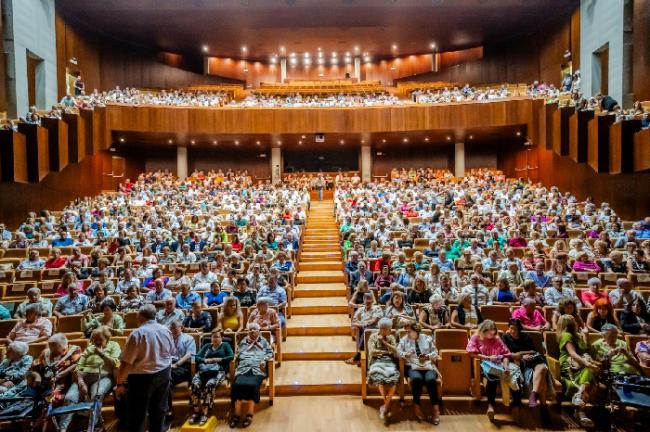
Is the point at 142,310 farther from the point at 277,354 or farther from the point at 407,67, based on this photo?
the point at 407,67

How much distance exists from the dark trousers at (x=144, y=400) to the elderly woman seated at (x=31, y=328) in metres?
1.81

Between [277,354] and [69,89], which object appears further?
[69,89]

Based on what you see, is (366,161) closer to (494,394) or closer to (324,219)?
(324,219)

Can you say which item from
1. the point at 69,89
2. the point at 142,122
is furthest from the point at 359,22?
the point at 69,89

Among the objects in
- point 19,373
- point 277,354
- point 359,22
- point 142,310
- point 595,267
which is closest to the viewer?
point 142,310

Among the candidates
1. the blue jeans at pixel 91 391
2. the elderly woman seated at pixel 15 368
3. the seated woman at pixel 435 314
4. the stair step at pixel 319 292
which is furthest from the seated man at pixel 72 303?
the seated woman at pixel 435 314

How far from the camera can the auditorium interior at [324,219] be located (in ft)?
12.9

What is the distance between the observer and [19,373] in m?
3.84

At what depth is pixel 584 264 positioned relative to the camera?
597 cm

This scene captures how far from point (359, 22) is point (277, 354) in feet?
45.5

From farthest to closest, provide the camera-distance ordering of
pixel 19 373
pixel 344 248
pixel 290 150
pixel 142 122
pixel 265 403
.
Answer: pixel 290 150, pixel 142 122, pixel 344 248, pixel 265 403, pixel 19 373

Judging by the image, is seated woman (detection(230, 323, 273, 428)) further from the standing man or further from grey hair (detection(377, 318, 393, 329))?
grey hair (detection(377, 318, 393, 329))

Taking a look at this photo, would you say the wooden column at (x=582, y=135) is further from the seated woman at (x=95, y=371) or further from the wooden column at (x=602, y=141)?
the seated woman at (x=95, y=371)

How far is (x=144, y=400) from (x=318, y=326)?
2.61 meters
